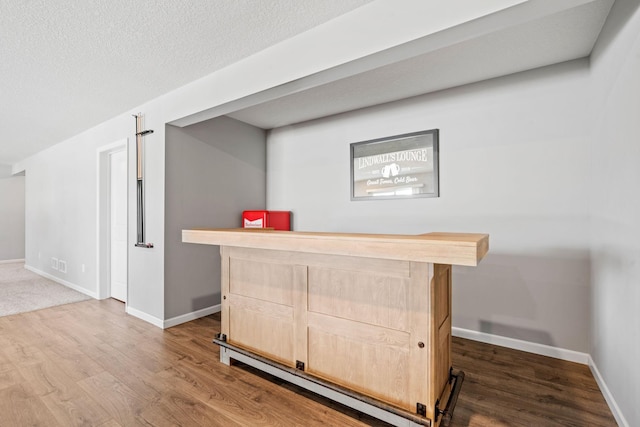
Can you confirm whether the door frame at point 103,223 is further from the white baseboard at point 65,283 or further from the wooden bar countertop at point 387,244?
the wooden bar countertop at point 387,244

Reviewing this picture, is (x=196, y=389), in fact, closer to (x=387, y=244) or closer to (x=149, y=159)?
(x=387, y=244)

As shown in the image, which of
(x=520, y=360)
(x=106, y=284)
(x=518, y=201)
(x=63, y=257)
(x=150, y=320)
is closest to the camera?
(x=520, y=360)

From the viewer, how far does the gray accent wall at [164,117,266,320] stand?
346 cm

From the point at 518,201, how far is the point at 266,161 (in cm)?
316

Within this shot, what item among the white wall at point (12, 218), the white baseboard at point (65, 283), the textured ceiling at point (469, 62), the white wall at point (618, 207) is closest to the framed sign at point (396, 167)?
the textured ceiling at point (469, 62)

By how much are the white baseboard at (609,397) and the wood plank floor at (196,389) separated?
0.04m

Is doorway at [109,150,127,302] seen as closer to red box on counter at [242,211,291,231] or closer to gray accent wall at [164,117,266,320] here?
gray accent wall at [164,117,266,320]

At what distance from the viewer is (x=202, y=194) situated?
148 inches

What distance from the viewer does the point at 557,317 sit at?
2666 millimetres

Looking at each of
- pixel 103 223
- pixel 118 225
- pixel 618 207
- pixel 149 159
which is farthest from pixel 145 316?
pixel 618 207

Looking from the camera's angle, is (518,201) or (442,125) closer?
(518,201)

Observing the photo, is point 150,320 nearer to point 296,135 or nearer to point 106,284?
point 106,284

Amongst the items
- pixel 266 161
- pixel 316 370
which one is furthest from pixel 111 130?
pixel 316 370

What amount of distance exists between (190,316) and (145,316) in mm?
498
